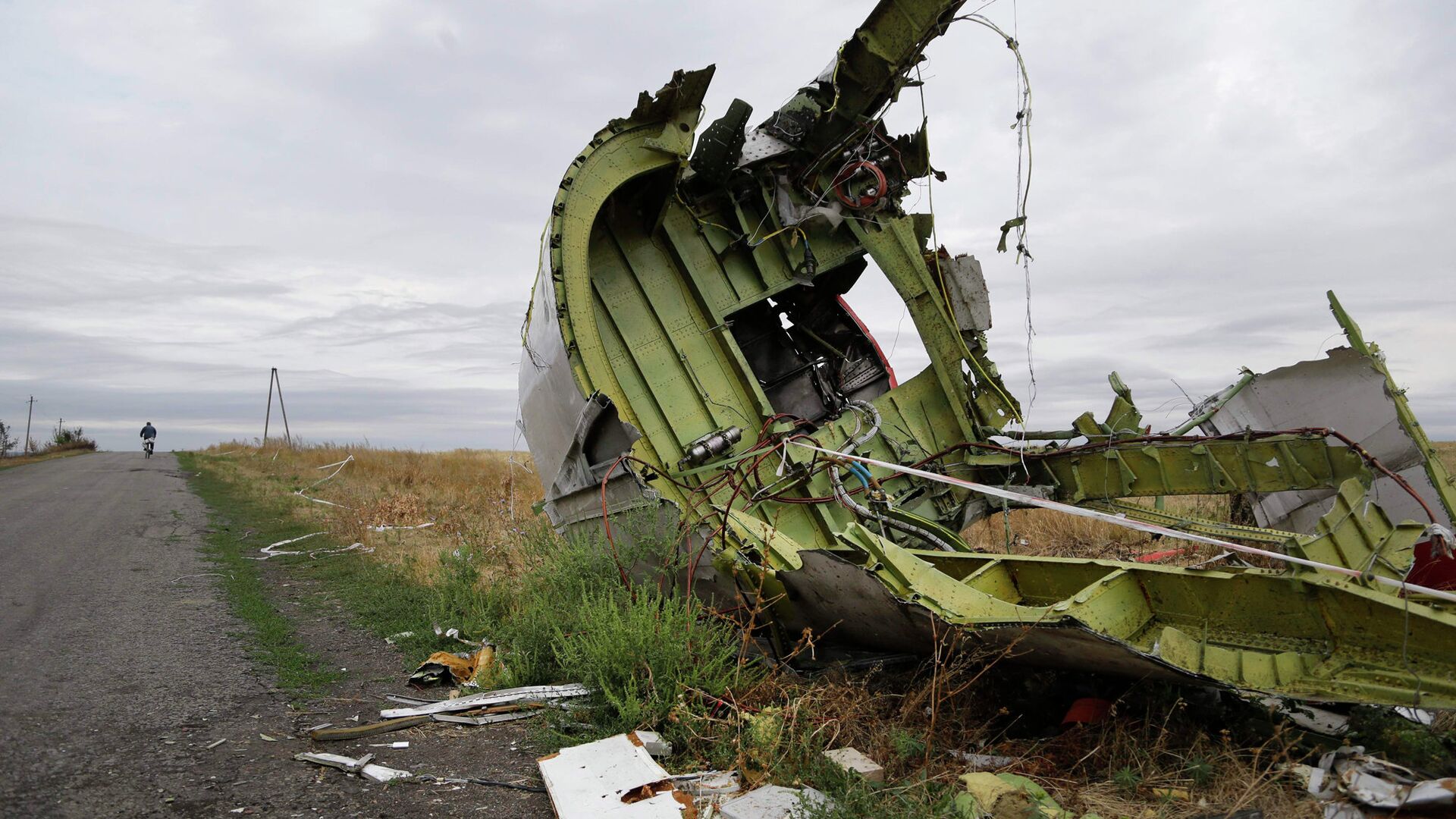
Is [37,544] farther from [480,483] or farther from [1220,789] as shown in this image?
[1220,789]

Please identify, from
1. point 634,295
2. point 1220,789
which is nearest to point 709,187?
point 634,295

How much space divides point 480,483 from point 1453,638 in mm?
15157

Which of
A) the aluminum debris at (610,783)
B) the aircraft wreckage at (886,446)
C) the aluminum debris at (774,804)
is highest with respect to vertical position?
the aircraft wreckage at (886,446)

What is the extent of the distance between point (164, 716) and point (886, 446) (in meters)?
4.65

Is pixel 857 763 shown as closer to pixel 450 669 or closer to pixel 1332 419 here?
pixel 450 669

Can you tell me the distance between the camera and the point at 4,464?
939 inches

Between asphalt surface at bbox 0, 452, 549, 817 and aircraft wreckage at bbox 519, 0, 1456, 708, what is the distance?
1.63 metres

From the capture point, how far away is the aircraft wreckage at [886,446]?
116 inches

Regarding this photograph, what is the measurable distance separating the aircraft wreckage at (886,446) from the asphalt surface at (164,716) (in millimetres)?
1629

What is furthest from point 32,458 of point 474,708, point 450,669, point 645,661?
point 645,661

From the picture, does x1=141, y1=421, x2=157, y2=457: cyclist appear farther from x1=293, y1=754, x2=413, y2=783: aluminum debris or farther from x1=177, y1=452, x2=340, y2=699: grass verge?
x1=293, y1=754, x2=413, y2=783: aluminum debris

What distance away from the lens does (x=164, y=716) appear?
12.6ft

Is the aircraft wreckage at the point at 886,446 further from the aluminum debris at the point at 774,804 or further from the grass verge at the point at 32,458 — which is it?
the grass verge at the point at 32,458

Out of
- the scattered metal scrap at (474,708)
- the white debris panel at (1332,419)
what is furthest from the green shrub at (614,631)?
the white debris panel at (1332,419)
